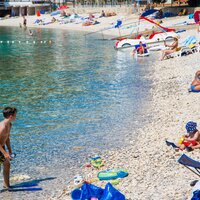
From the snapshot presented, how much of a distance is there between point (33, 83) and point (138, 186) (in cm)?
1688

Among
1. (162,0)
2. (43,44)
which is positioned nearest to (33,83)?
(43,44)

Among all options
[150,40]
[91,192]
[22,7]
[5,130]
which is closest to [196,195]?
[91,192]

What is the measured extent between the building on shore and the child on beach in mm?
86311

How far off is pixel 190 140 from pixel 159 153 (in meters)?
0.85

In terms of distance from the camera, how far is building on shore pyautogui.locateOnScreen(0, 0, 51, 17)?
314 feet

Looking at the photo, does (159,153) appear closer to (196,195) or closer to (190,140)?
(190,140)

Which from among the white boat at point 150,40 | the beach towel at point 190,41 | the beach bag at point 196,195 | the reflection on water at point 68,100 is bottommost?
the reflection on water at point 68,100

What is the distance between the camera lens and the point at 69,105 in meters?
19.5

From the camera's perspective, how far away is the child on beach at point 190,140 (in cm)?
1150

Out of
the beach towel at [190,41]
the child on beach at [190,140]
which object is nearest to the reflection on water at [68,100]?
the child on beach at [190,140]

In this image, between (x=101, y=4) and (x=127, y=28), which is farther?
(x=101, y=4)

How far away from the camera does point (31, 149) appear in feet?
44.4

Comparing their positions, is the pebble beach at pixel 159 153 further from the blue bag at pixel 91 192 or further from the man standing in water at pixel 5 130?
the man standing in water at pixel 5 130

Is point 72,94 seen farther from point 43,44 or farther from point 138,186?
point 43,44
